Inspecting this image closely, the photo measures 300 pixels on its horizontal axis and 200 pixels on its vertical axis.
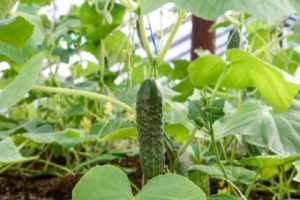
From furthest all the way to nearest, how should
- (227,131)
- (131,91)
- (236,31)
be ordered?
1. (236,31)
2. (131,91)
3. (227,131)

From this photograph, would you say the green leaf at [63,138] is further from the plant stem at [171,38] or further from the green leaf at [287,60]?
the green leaf at [287,60]

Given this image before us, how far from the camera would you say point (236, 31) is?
3.58ft

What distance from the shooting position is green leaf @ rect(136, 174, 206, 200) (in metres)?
0.64

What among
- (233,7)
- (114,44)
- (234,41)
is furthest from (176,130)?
(114,44)

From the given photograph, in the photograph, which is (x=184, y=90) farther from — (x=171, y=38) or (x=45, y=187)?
(x=171, y=38)

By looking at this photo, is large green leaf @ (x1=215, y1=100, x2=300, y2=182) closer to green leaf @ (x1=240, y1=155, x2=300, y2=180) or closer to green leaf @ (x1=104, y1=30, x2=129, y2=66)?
green leaf @ (x1=240, y1=155, x2=300, y2=180)

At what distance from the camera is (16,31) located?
0.87 metres

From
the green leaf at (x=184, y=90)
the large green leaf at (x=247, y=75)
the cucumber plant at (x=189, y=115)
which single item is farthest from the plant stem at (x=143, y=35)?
the green leaf at (x=184, y=90)

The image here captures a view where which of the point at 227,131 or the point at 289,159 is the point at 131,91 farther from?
the point at 289,159

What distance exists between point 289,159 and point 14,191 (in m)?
0.82

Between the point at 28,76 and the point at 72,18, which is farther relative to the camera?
the point at 72,18

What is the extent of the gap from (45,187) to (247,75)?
25.9 inches

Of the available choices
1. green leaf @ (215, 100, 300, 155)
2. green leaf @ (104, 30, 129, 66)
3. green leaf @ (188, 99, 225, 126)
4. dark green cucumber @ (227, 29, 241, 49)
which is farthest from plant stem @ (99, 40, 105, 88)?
green leaf @ (188, 99, 225, 126)

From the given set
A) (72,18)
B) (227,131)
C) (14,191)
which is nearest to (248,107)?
(227,131)
